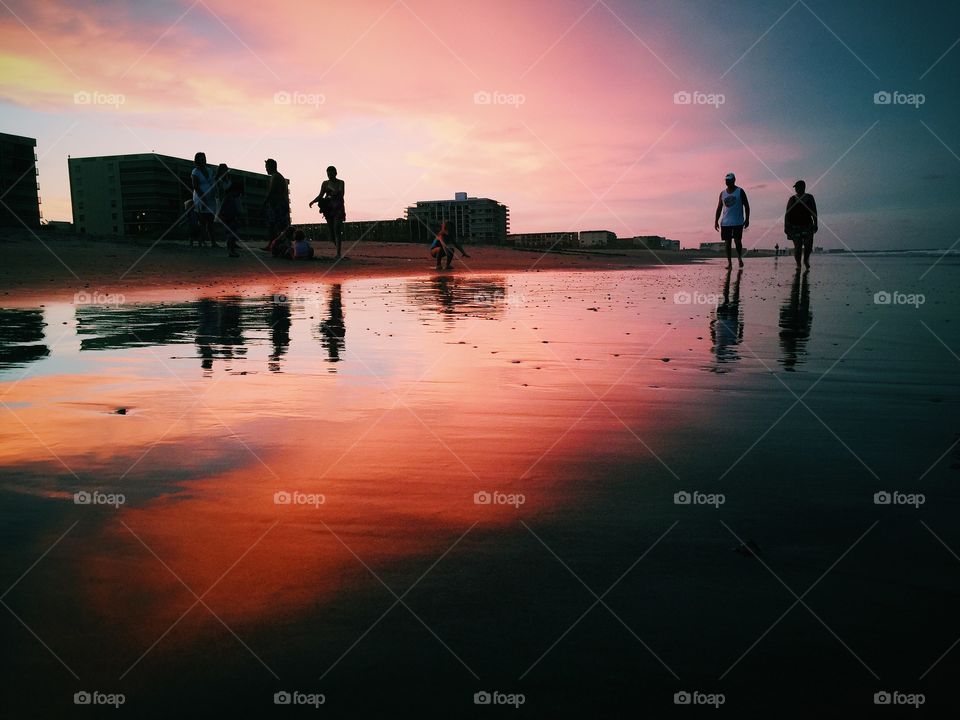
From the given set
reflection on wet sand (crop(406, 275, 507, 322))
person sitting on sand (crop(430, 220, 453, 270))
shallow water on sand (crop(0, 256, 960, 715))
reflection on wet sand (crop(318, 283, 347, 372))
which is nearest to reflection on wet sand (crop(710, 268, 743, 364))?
shallow water on sand (crop(0, 256, 960, 715))

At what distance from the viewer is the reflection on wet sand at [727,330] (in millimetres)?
6193

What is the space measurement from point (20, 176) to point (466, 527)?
8512 cm

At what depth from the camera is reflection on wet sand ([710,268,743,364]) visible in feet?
20.3

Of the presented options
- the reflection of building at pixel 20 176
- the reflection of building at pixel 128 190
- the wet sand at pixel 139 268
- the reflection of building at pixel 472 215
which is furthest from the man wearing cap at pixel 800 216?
the reflection of building at pixel 472 215

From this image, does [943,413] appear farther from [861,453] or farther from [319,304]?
[319,304]

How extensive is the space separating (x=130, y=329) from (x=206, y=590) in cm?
688

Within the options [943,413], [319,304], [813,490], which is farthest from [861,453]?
[319,304]

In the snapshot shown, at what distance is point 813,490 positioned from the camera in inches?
103

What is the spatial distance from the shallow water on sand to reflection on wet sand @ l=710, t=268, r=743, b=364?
59 cm

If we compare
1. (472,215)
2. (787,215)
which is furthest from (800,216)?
(472,215)

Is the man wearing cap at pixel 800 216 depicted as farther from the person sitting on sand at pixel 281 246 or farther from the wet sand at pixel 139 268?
the person sitting on sand at pixel 281 246

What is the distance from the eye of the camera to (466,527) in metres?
2.32

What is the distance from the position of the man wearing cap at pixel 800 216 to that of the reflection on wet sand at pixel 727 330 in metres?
6.63

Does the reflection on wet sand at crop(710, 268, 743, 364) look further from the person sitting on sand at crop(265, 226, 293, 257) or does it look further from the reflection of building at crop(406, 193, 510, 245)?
the reflection of building at crop(406, 193, 510, 245)
